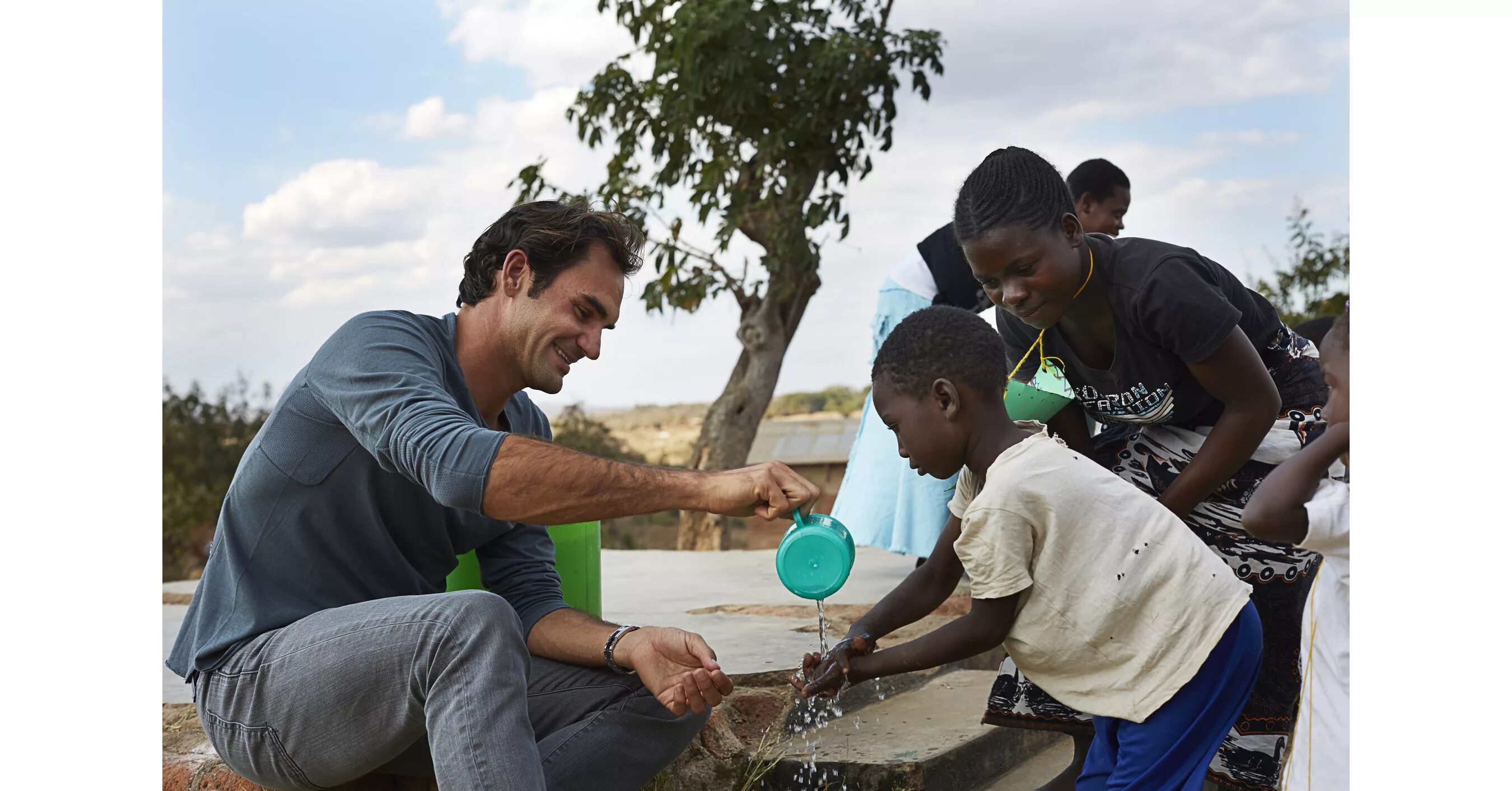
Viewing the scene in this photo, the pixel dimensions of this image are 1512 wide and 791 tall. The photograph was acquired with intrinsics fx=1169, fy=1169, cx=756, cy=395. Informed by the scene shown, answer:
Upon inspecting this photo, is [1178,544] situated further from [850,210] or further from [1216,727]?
[850,210]

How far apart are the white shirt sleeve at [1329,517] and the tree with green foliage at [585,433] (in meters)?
9.26

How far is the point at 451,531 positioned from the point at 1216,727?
4.98 feet

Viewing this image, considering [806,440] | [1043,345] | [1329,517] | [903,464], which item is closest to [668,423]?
[806,440]

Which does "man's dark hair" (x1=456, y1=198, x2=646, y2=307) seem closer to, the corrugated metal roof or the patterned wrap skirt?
the patterned wrap skirt

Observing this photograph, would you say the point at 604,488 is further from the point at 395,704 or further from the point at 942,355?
the point at 942,355

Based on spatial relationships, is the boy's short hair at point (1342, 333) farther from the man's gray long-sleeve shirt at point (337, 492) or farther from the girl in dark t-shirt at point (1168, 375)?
the man's gray long-sleeve shirt at point (337, 492)

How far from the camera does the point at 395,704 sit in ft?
Answer: 6.24

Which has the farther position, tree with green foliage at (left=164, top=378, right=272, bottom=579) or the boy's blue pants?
tree with green foliage at (left=164, top=378, right=272, bottom=579)

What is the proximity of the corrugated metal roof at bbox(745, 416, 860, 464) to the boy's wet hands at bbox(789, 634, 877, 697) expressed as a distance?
25.4 ft

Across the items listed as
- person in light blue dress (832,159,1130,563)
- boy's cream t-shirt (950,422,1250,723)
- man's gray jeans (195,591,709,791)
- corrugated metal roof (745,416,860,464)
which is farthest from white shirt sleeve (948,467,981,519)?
corrugated metal roof (745,416,860,464)

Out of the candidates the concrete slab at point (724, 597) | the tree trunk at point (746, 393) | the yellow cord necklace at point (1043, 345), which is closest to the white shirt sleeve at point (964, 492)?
the yellow cord necklace at point (1043, 345)

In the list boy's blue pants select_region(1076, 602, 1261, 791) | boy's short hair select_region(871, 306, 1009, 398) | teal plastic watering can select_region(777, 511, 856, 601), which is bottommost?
boy's blue pants select_region(1076, 602, 1261, 791)

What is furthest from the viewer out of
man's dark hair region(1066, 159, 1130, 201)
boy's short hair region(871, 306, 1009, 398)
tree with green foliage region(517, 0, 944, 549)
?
tree with green foliage region(517, 0, 944, 549)

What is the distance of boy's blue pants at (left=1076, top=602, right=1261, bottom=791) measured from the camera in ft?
6.91
